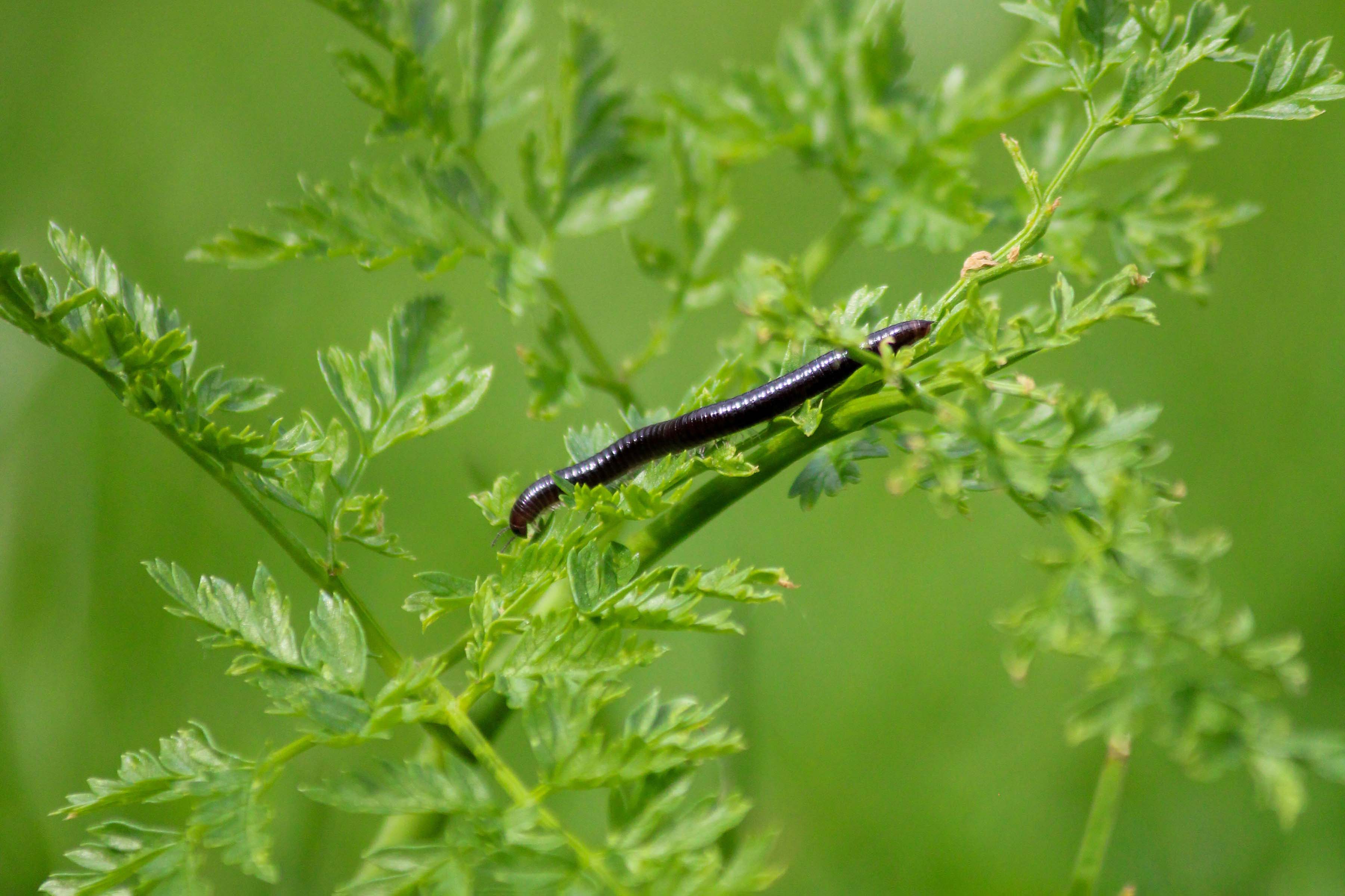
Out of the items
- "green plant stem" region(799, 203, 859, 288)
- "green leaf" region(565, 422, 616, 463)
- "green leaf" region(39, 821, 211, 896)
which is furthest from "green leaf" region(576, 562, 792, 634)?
"green plant stem" region(799, 203, 859, 288)

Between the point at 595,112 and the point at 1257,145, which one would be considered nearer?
the point at 595,112

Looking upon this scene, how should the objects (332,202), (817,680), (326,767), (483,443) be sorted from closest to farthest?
(332,202) → (326,767) → (817,680) → (483,443)

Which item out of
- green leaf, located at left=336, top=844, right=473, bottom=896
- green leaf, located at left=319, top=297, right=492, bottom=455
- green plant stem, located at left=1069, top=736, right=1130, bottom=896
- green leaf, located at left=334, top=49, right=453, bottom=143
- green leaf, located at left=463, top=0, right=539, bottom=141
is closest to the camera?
green leaf, located at left=336, top=844, right=473, bottom=896

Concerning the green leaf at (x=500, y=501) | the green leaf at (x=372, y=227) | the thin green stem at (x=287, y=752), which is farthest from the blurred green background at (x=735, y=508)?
the thin green stem at (x=287, y=752)

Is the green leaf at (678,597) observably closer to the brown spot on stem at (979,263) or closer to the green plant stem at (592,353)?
the brown spot on stem at (979,263)

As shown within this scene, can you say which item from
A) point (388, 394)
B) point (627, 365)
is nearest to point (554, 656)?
point (388, 394)

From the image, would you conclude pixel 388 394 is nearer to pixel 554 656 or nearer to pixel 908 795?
pixel 554 656

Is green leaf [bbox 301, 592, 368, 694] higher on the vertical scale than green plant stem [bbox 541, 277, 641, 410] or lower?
lower

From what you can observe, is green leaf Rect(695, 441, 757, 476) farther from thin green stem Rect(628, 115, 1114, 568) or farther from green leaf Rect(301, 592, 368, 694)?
green leaf Rect(301, 592, 368, 694)
